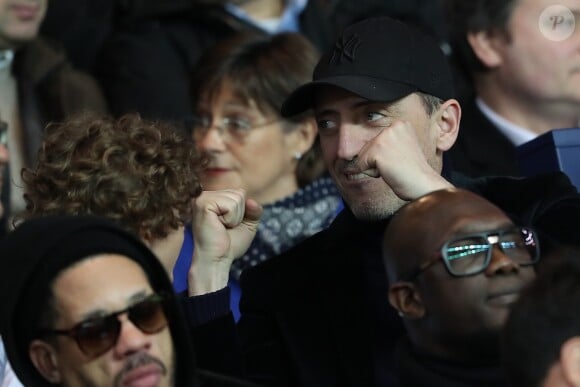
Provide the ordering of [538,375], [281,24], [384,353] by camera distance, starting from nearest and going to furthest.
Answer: [538,375] → [384,353] → [281,24]

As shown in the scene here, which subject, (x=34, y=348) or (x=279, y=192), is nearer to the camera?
(x=34, y=348)

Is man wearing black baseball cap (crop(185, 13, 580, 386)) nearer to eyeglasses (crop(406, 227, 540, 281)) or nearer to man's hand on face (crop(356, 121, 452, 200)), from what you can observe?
man's hand on face (crop(356, 121, 452, 200))

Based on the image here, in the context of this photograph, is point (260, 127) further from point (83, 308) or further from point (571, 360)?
point (571, 360)

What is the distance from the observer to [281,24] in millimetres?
6852

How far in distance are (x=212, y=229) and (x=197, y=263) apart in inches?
4.6

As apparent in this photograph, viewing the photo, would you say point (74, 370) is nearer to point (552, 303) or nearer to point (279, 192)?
point (552, 303)

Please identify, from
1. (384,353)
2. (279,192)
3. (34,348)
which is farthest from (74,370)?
(279,192)

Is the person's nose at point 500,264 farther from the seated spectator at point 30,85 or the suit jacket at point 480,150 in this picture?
the seated spectator at point 30,85

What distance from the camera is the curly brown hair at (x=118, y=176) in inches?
171

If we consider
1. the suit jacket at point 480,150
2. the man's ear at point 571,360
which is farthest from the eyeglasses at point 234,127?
the man's ear at point 571,360

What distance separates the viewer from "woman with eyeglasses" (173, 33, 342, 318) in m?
5.81

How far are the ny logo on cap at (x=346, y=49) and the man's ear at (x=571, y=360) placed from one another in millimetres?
1584

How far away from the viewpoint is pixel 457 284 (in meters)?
3.52

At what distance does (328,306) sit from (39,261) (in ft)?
3.79
